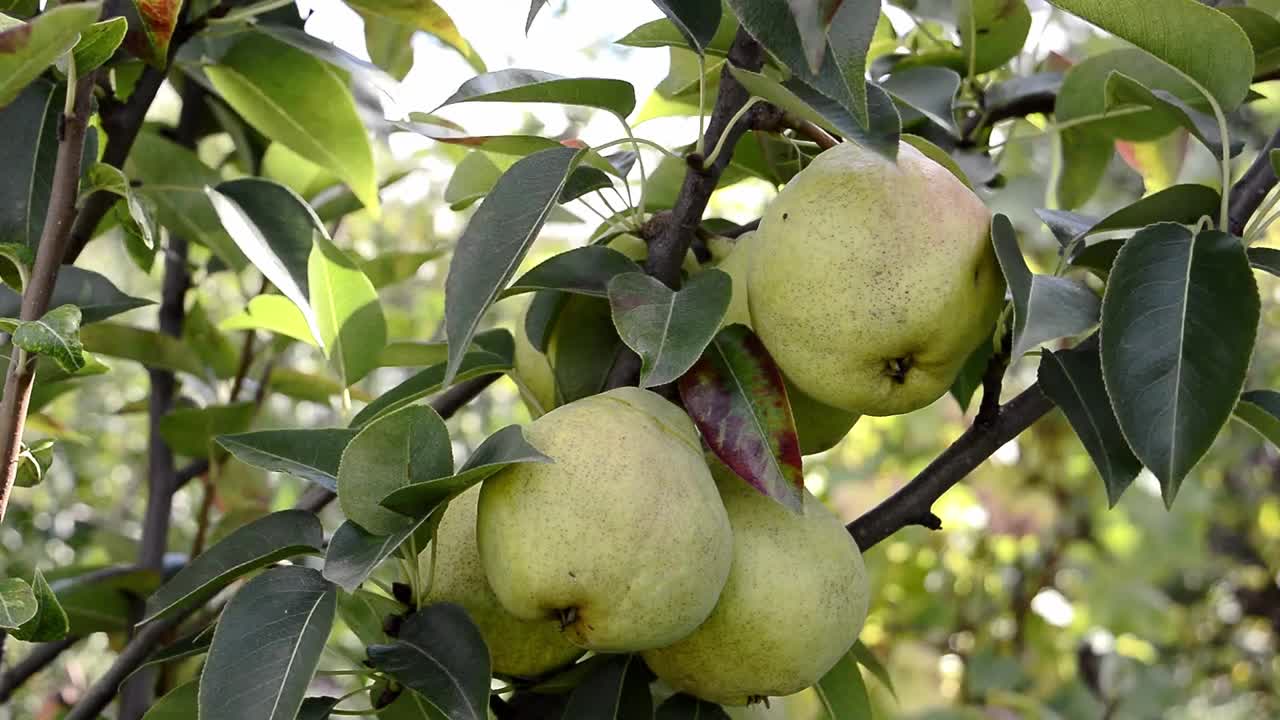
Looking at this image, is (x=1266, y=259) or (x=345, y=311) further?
(x=345, y=311)

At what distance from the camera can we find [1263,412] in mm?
863

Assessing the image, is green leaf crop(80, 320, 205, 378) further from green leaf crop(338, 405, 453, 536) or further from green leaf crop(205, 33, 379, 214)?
green leaf crop(338, 405, 453, 536)

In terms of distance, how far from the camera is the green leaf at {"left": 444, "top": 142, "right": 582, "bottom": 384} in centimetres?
75

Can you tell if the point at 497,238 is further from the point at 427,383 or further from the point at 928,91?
the point at 928,91

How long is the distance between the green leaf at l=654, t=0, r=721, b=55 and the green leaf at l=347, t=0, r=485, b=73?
47 cm

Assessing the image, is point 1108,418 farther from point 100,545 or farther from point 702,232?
point 100,545

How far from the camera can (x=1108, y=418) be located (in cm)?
85

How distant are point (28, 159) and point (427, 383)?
36 centimetres

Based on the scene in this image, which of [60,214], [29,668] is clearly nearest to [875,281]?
[60,214]

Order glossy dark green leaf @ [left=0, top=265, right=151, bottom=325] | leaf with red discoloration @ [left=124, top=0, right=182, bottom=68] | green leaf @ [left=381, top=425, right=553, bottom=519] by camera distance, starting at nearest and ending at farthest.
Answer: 1. green leaf @ [left=381, top=425, right=553, bottom=519]
2. leaf with red discoloration @ [left=124, top=0, right=182, bottom=68]
3. glossy dark green leaf @ [left=0, top=265, right=151, bottom=325]

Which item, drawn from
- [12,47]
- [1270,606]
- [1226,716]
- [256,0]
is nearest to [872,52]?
[256,0]

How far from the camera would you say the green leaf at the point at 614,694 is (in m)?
0.85

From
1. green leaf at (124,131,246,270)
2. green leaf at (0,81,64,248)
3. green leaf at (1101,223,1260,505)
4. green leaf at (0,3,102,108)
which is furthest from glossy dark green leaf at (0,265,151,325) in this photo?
green leaf at (1101,223,1260,505)

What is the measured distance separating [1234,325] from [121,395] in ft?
14.0
